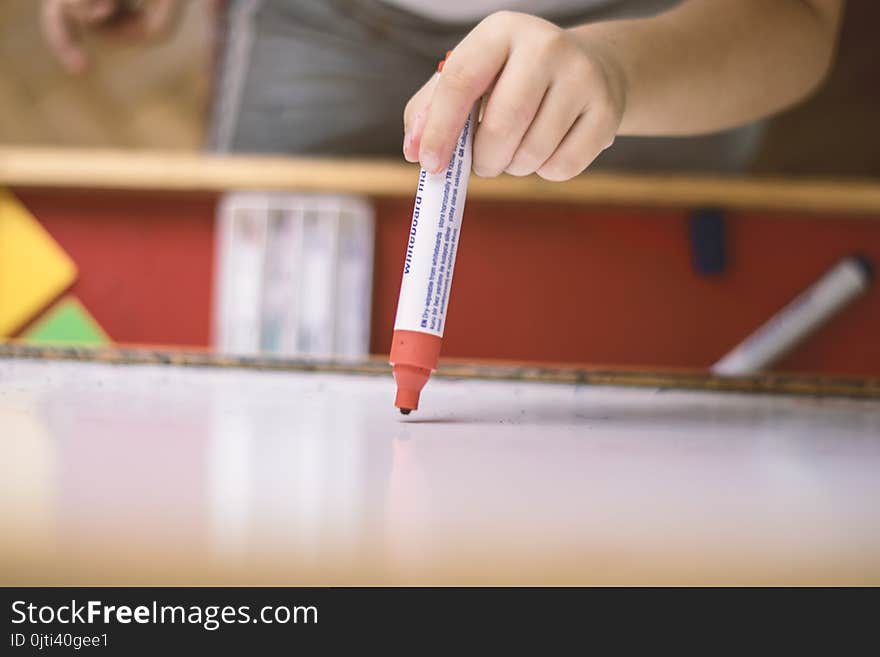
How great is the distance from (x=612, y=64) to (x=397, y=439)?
0.74 feet

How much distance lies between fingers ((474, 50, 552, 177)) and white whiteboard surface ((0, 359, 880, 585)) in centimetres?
14

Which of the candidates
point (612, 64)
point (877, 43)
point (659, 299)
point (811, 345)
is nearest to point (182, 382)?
point (612, 64)

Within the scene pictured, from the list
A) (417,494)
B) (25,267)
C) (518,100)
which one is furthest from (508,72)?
(25,267)

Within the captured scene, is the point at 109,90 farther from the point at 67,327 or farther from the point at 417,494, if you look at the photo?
the point at 417,494

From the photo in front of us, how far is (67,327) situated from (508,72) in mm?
1138

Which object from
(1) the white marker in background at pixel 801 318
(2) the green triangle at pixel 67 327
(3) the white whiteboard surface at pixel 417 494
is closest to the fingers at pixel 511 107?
(3) the white whiteboard surface at pixel 417 494

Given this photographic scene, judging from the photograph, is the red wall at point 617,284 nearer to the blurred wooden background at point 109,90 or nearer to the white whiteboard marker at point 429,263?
the blurred wooden background at point 109,90

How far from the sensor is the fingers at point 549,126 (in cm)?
35

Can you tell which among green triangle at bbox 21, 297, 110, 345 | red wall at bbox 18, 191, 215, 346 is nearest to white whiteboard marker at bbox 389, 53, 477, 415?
red wall at bbox 18, 191, 215, 346

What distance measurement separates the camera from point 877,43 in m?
1.08

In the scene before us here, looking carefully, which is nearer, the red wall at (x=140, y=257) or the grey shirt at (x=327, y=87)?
the grey shirt at (x=327, y=87)

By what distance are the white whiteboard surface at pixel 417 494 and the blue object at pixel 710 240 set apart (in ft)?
2.48

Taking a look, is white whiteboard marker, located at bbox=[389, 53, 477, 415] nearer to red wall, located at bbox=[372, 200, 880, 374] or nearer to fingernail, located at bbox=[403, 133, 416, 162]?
fingernail, located at bbox=[403, 133, 416, 162]
